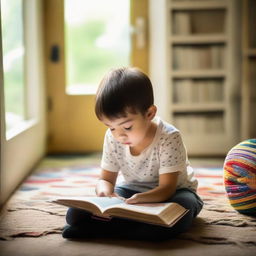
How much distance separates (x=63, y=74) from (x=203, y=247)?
2276 millimetres

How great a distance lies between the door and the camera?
330cm

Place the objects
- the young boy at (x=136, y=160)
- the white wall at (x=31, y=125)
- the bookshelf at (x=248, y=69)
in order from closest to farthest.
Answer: the young boy at (x=136, y=160), the white wall at (x=31, y=125), the bookshelf at (x=248, y=69)

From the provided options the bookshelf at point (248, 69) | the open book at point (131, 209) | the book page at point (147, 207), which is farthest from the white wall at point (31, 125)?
the bookshelf at point (248, 69)

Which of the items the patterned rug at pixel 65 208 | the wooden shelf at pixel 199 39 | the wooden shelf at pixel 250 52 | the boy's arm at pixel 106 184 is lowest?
the patterned rug at pixel 65 208

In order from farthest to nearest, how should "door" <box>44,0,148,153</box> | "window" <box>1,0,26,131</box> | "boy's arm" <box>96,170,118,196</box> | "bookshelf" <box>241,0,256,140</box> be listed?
"door" <box>44,0,148,153</box>, "bookshelf" <box>241,0,256,140</box>, "window" <box>1,0,26,131</box>, "boy's arm" <box>96,170,118,196</box>

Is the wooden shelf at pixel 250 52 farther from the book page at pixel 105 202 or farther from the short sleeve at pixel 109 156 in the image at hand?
the book page at pixel 105 202

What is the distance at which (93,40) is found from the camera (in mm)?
3377

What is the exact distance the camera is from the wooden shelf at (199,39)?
302 centimetres

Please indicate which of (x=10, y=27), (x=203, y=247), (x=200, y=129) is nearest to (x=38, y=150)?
(x=10, y=27)

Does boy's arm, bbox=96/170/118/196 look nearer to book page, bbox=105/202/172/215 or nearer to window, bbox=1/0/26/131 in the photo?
book page, bbox=105/202/172/215

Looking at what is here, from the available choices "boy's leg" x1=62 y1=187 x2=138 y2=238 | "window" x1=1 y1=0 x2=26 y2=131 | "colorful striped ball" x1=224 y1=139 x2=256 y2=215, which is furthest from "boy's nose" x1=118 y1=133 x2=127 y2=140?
"window" x1=1 y1=0 x2=26 y2=131

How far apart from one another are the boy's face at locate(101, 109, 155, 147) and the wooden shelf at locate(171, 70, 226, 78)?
5.54 ft

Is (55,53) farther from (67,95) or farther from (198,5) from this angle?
(198,5)

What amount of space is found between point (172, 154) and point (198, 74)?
1.72m
